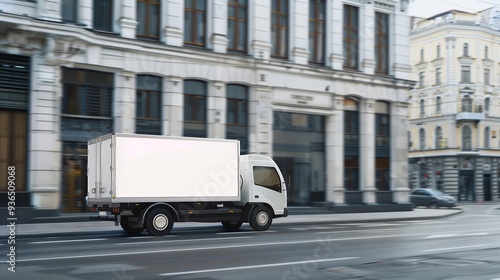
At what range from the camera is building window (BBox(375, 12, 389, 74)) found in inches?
1369

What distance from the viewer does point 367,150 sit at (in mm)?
33562

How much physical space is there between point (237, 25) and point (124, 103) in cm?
749

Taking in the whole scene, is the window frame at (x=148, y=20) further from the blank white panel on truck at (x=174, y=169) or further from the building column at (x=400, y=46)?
the building column at (x=400, y=46)

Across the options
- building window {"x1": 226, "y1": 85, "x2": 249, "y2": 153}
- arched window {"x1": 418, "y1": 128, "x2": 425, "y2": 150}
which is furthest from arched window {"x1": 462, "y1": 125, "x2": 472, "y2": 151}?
building window {"x1": 226, "y1": 85, "x2": 249, "y2": 153}

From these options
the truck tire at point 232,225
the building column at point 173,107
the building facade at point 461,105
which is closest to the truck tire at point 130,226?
the truck tire at point 232,225

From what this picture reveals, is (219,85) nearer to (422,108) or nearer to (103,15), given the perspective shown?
(103,15)

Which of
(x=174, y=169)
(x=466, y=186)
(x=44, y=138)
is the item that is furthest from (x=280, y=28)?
(x=466, y=186)

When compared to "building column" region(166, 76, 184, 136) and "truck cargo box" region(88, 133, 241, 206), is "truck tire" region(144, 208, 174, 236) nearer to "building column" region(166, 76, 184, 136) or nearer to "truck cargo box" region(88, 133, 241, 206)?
"truck cargo box" region(88, 133, 241, 206)

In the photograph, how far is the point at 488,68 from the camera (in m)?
64.4

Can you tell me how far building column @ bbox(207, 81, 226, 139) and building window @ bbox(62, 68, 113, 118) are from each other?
479cm

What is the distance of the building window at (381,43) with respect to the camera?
34781 millimetres

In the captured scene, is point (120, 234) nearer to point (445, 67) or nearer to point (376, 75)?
point (376, 75)

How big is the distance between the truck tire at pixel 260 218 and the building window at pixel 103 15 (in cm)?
1067

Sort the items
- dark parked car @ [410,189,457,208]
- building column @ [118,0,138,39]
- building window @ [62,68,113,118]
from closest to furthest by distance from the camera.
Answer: building window @ [62,68,113,118] → building column @ [118,0,138,39] → dark parked car @ [410,189,457,208]
